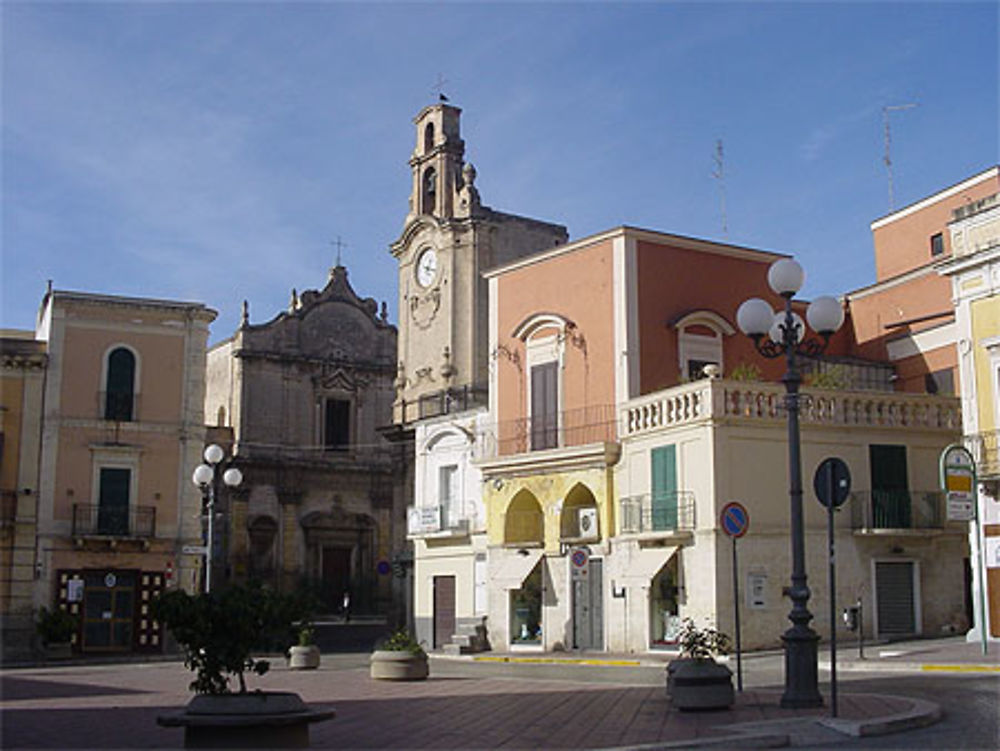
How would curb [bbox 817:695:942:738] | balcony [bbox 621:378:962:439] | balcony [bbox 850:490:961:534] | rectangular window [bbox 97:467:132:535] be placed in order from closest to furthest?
curb [bbox 817:695:942:738] → balcony [bbox 621:378:962:439] → balcony [bbox 850:490:961:534] → rectangular window [bbox 97:467:132:535]

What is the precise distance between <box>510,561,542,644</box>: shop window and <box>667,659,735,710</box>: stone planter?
17054 mm

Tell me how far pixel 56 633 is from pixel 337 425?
22.6 metres

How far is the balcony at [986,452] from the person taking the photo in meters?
23.6

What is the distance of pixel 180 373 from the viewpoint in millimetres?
39469

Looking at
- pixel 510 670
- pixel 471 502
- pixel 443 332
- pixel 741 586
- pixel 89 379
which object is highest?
pixel 443 332

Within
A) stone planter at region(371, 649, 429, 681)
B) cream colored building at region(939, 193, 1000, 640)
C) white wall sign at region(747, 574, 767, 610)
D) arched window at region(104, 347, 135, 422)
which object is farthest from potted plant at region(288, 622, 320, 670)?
cream colored building at region(939, 193, 1000, 640)

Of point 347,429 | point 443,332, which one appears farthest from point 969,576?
point 347,429

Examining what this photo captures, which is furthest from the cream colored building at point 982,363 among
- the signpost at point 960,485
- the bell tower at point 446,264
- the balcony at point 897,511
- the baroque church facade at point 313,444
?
the baroque church facade at point 313,444

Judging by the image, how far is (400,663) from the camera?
74.2ft

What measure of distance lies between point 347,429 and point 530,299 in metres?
24.2

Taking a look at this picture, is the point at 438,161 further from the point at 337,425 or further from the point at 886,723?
the point at 886,723

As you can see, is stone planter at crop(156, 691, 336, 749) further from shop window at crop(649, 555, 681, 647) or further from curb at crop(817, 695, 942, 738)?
shop window at crop(649, 555, 681, 647)

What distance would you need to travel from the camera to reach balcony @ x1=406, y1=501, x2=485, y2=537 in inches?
1372

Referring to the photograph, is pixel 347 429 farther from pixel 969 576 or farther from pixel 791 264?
pixel 791 264
